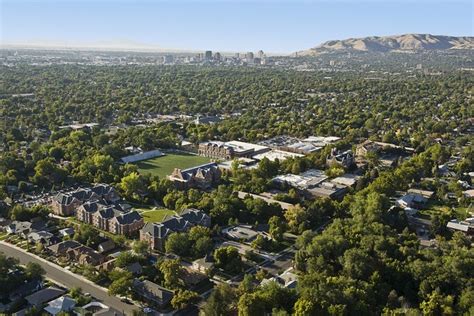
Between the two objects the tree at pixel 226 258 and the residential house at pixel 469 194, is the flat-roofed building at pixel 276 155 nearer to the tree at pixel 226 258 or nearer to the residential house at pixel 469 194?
the residential house at pixel 469 194

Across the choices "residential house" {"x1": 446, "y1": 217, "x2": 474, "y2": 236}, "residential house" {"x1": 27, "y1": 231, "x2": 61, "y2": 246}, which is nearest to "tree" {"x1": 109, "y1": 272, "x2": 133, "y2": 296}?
"residential house" {"x1": 27, "y1": 231, "x2": 61, "y2": 246}

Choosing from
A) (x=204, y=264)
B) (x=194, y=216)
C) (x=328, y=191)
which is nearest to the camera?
(x=204, y=264)

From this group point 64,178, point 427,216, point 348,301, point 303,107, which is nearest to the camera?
point 348,301

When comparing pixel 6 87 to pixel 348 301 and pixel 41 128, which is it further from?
pixel 348 301

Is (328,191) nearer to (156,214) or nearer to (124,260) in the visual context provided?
(156,214)

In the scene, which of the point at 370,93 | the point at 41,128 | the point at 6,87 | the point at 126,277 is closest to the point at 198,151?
the point at 41,128

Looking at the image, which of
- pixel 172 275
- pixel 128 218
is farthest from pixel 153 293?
pixel 128 218

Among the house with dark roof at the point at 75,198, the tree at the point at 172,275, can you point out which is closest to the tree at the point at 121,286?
the tree at the point at 172,275
